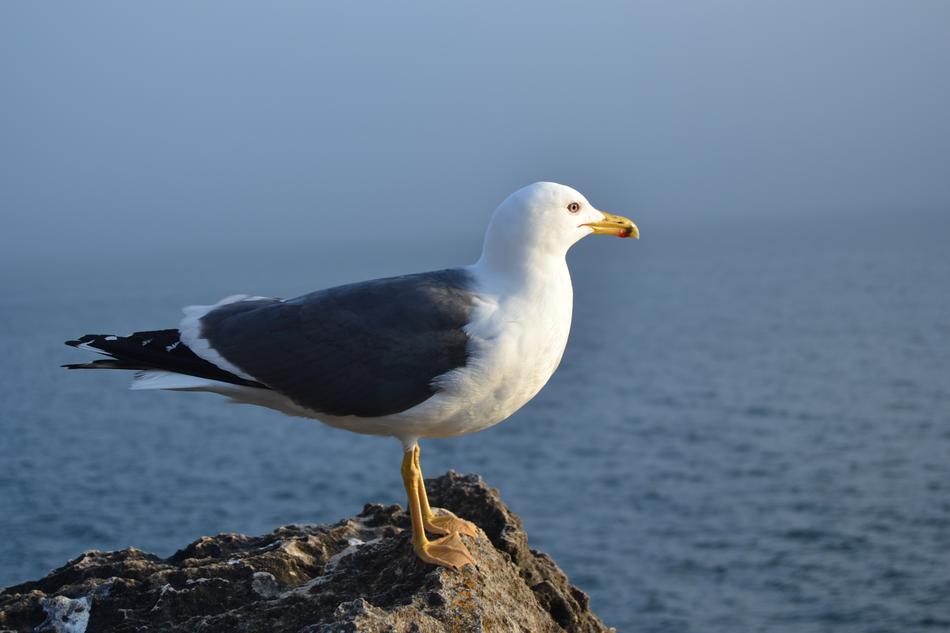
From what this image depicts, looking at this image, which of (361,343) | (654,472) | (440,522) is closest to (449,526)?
(440,522)

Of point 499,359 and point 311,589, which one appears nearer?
point 311,589

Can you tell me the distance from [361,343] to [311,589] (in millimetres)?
1624

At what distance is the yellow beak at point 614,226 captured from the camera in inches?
280

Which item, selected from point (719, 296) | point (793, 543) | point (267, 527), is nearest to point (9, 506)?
point (267, 527)

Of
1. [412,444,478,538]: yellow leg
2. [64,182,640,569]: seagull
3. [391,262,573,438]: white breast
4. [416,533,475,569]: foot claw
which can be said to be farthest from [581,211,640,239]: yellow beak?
[416,533,475,569]: foot claw

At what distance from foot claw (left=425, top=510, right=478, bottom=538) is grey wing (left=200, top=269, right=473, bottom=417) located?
2.60 feet

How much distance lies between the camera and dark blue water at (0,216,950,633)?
32.0 meters

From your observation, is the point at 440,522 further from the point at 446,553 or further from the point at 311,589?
the point at 311,589

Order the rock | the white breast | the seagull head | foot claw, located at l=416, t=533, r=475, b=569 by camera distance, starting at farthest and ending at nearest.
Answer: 1. the seagull head
2. the white breast
3. foot claw, located at l=416, t=533, r=475, b=569
4. the rock

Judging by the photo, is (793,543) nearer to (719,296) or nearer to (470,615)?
(470,615)

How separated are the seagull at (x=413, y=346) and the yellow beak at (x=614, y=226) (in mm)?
129

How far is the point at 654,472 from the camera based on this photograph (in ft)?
156

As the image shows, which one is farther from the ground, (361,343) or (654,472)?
(361,343)

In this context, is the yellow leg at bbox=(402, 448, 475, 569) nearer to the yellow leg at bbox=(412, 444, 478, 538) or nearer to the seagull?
the seagull
